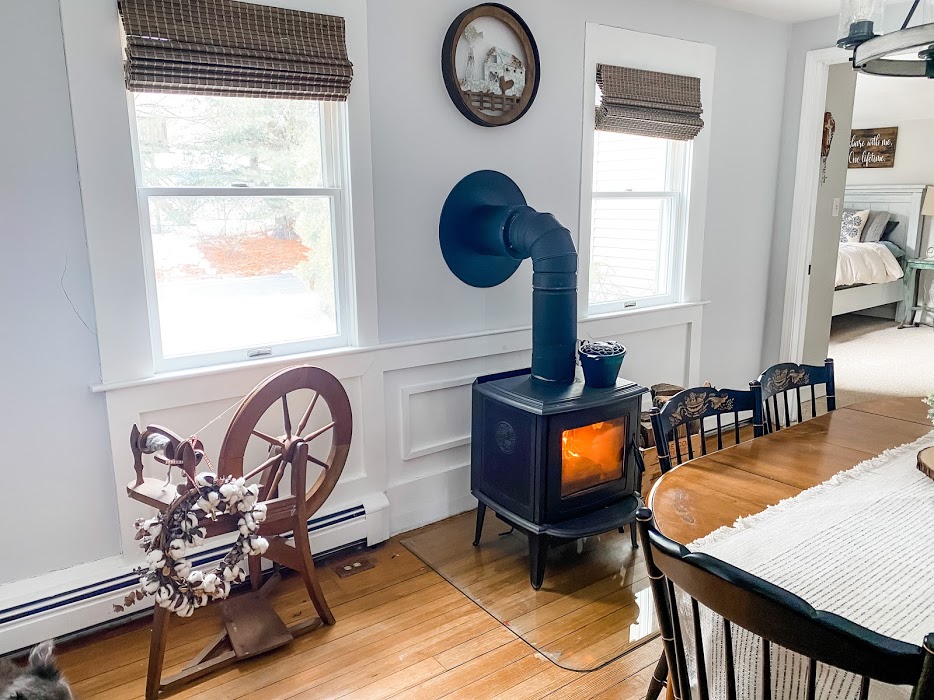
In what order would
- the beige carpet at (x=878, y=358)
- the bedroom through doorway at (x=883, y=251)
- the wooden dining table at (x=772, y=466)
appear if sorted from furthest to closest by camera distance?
the bedroom through doorway at (x=883, y=251)
the beige carpet at (x=878, y=358)
the wooden dining table at (x=772, y=466)

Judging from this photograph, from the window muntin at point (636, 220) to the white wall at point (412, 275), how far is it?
0.16 meters

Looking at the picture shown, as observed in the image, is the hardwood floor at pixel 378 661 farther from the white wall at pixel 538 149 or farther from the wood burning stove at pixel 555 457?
the white wall at pixel 538 149

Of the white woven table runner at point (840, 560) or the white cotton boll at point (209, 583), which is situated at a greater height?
the white woven table runner at point (840, 560)

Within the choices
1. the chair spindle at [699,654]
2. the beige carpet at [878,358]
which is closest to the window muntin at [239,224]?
the chair spindle at [699,654]

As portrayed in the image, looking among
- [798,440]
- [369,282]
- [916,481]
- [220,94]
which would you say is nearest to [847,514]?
[916,481]

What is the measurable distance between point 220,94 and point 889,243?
25.0ft

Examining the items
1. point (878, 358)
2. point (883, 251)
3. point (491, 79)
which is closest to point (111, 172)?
point (491, 79)

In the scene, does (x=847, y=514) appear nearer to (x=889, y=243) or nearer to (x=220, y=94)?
(x=220, y=94)

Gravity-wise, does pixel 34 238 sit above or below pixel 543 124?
below

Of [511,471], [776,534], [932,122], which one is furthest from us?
[932,122]

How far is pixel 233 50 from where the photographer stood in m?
2.26

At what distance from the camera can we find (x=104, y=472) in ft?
7.64

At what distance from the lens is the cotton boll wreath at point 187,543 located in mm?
1866

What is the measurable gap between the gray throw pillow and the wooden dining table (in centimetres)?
607
